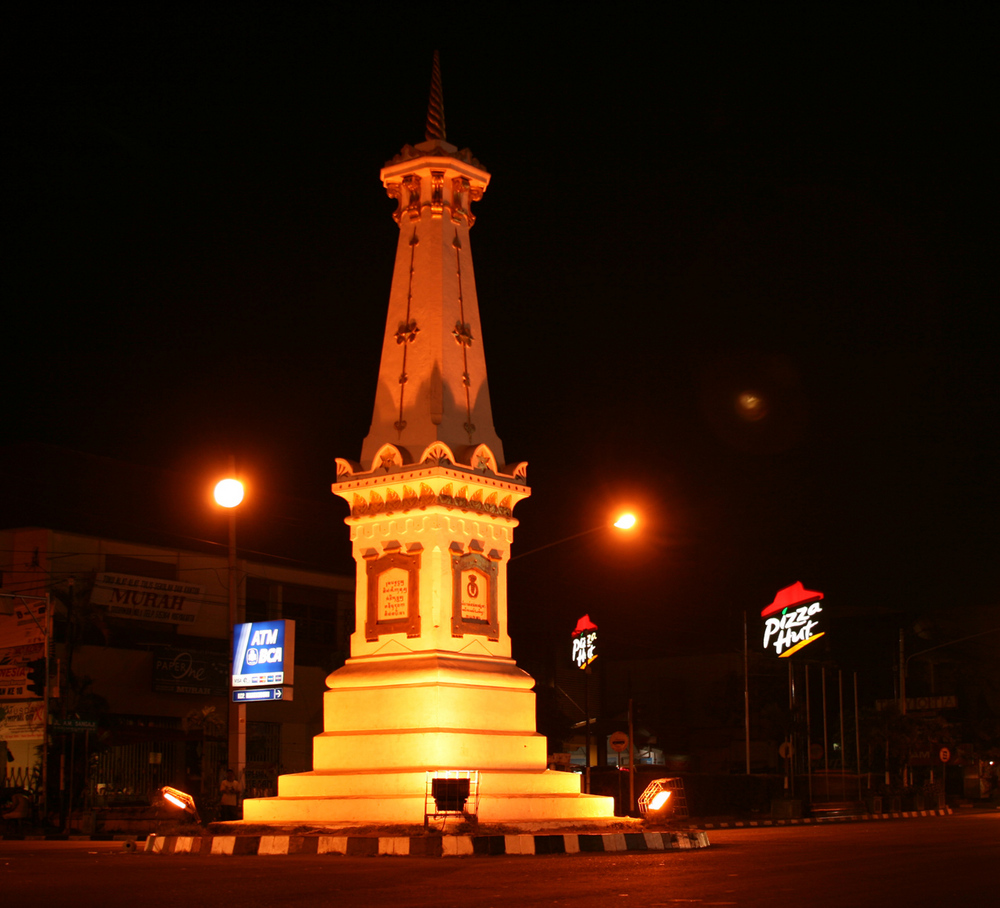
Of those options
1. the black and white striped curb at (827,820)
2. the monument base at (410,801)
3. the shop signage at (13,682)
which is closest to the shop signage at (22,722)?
the shop signage at (13,682)

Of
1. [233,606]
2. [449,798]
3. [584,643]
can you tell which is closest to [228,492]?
[233,606]

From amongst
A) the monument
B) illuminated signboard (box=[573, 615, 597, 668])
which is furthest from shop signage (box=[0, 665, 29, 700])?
the monument

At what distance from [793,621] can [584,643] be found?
25.1 ft

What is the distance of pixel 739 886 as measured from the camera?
1182 centimetres

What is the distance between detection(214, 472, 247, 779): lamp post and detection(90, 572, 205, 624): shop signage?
20.7 m

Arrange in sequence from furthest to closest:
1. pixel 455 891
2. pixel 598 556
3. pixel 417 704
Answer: pixel 598 556, pixel 417 704, pixel 455 891

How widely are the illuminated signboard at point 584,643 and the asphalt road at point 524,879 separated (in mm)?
28637

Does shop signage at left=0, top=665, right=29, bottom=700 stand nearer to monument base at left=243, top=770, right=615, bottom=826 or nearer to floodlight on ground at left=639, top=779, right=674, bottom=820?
monument base at left=243, top=770, right=615, bottom=826

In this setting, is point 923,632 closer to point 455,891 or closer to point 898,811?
point 898,811

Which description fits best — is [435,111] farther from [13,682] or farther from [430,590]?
[13,682]

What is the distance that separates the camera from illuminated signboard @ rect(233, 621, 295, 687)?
21234mm

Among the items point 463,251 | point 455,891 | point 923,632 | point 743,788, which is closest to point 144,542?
point 743,788

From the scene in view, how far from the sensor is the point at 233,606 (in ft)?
67.8

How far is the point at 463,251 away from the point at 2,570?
2522 cm
